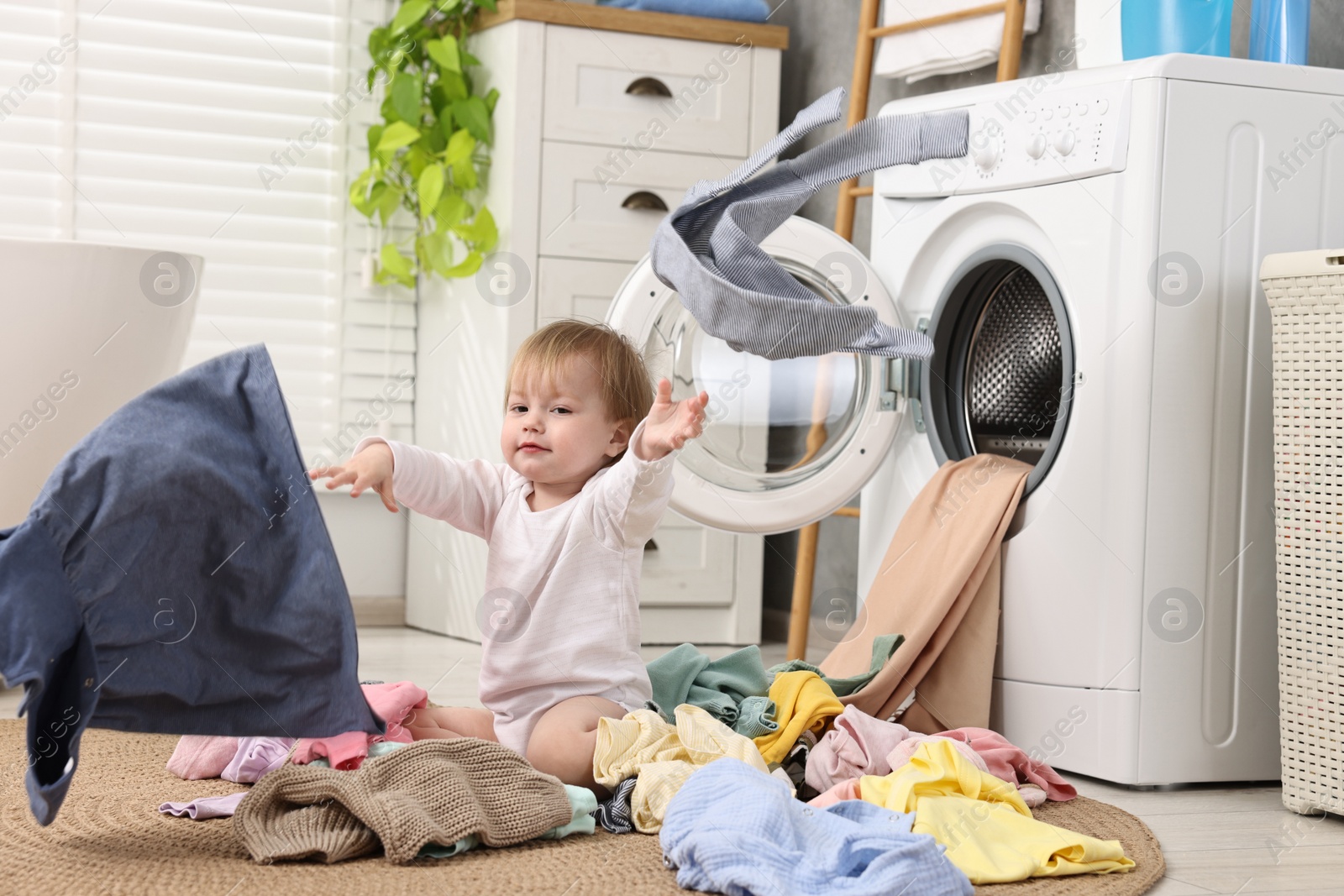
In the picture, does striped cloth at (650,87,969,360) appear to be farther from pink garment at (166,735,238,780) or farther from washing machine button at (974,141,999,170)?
pink garment at (166,735,238,780)

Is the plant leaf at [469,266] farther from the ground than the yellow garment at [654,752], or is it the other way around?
the plant leaf at [469,266]

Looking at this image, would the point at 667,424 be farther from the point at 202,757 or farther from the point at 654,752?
the point at 202,757

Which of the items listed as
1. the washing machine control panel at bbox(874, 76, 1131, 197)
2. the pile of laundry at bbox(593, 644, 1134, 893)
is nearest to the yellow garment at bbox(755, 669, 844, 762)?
the pile of laundry at bbox(593, 644, 1134, 893)

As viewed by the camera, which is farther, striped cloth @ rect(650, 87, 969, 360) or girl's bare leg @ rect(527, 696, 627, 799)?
striped cloth @ rect(650, 87, 969, 360)

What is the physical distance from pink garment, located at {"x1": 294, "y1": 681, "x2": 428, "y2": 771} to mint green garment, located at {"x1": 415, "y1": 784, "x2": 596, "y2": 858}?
144 mm

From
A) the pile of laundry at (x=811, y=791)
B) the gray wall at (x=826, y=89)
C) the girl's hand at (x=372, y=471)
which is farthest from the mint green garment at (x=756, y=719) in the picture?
the gray wall at (x=826, y=89)

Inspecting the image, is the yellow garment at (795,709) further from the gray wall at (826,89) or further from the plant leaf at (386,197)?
the plant leaf at (386,197)

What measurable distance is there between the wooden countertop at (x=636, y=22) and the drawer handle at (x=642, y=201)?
0.99 feet

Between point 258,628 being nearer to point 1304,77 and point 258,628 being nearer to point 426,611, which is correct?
point 1304,77

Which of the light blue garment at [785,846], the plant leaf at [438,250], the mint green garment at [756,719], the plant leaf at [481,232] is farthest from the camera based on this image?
the plant leaf at [438,250]

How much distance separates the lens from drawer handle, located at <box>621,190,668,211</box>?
8.27 feet

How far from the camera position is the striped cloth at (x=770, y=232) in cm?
157

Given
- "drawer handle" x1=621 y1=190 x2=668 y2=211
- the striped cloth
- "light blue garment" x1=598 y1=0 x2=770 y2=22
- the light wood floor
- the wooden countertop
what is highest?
"light blue garment" x1=598 y1=0 x2=770 y2=22

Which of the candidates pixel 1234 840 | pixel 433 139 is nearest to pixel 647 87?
pixel 433 139
